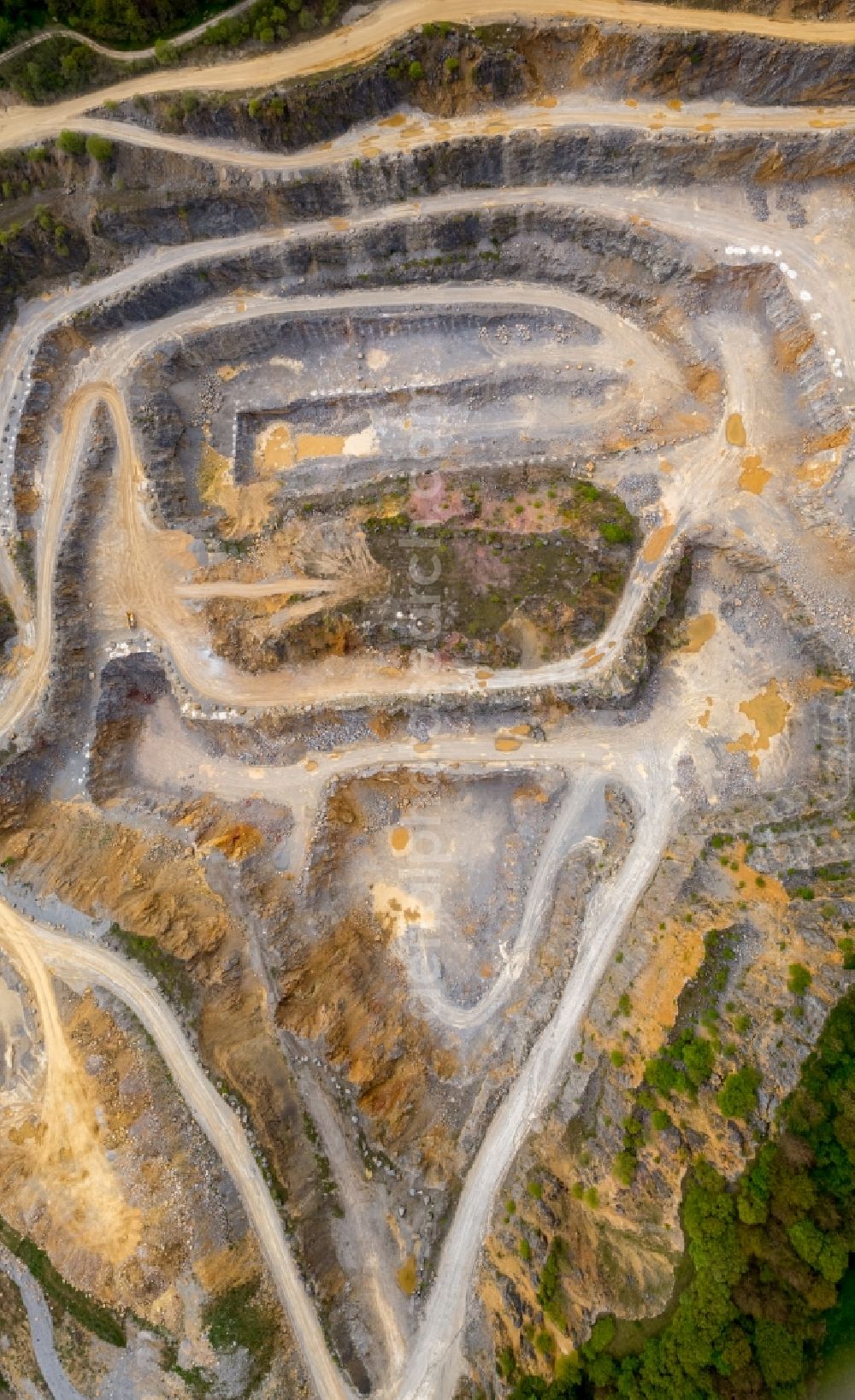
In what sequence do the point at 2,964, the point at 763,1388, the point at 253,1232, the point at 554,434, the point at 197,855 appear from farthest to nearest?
the point at 554,434, the point at 197,855, the point at 2,964, the point at 253,1232, the point at 763,1388

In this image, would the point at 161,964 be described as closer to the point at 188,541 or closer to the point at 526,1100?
the point at 526,1100

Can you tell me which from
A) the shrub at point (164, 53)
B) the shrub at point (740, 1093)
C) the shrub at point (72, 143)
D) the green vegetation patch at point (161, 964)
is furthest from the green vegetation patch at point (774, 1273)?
the shrub at point (164, 53)

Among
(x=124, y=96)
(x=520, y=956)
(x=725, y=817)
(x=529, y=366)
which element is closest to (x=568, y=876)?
(x=520, y=956)

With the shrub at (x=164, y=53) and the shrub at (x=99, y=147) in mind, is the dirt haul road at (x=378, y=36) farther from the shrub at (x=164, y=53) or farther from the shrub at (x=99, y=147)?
the shrub at (x=99, y=147)

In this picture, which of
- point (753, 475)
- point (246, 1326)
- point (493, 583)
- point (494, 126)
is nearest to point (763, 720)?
point (753, 475)

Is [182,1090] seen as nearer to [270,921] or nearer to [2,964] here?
[270,921]
